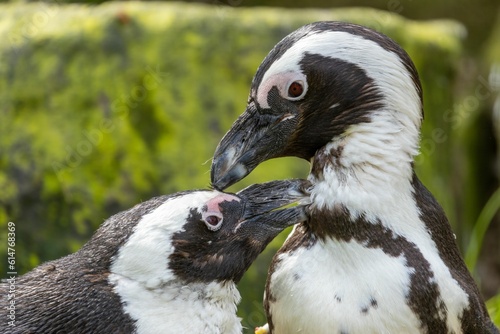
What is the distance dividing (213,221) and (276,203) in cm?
27

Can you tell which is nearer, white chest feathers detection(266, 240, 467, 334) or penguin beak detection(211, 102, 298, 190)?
white chest feathers detection(266, 240, 467, 334)

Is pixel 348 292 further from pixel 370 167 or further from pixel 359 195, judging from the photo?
pixel 370 167

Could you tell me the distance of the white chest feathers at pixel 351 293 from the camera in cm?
334

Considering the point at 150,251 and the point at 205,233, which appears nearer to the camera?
the point at 150,251

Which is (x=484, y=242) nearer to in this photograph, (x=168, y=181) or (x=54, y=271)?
(x=168, y=181)

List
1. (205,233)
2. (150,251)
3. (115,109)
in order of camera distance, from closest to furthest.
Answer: (150,251) < (205,233) < (115,109)

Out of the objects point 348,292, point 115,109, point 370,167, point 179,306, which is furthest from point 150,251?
point 115,109

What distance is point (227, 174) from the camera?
11.7 feet

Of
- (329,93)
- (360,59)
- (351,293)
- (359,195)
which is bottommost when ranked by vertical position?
(351,293)

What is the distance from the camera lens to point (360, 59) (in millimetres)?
3418

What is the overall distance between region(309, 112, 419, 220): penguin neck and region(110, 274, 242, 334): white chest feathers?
559 mm

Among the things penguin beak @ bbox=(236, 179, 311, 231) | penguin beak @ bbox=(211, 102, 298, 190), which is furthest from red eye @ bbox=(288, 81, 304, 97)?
penguin beak @ bbox=(236, 179, 311, 231)

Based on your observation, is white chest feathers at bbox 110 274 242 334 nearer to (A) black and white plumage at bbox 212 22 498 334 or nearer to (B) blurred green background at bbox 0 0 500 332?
(A) black and white plumage at bbox 212 22 498 334

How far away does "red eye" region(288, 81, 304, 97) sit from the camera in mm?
3434
